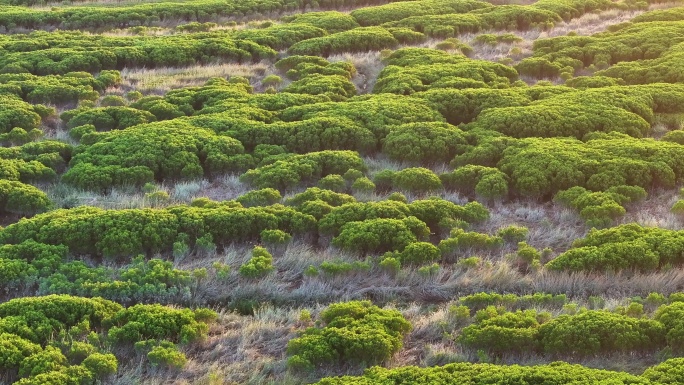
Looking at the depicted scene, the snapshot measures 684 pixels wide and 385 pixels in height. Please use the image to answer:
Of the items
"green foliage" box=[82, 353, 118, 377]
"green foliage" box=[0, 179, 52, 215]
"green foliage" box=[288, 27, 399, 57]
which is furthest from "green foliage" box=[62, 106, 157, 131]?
"green foliage" box=[82, 353, 118, 377]

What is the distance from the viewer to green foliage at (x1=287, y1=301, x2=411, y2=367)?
1038 cm

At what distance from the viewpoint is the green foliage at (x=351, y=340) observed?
10.4m

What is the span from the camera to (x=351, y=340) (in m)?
10.5

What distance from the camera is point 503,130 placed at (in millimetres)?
19484

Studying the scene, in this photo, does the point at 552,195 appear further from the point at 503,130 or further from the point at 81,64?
the point at 81,64

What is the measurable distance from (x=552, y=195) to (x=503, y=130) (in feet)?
11.9

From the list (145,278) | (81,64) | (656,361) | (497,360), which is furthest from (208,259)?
(81,64)

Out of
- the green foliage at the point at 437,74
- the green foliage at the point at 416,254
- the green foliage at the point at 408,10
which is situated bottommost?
the green foliage at the point at 416,254

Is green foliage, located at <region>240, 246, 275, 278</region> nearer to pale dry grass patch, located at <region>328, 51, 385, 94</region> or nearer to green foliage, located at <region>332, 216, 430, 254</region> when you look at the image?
green foliage, located at <region>332, 216, 430, 254</region>

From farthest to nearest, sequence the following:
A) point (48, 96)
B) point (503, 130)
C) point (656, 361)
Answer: point (48, 96)
point (503, 130)
point (656, 361)

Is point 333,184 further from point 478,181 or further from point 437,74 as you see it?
point 437,74

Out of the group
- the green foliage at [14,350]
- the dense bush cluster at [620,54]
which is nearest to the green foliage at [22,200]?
the green foliage at [14,350]

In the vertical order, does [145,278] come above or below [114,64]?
below

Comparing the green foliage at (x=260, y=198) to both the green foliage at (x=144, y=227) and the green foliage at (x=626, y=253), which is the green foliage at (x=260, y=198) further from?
the green foliage at (x=626, y=253)
